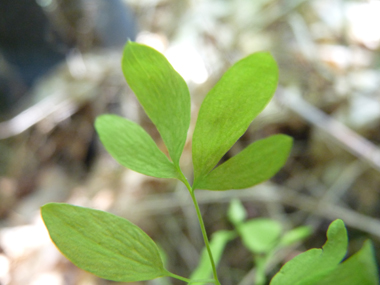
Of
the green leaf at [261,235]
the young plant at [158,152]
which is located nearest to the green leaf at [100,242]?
the young plant at [158,152]

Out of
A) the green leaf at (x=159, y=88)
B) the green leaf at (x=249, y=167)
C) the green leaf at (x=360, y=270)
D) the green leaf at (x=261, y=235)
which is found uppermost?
the green leaf at (x=159, y=88)

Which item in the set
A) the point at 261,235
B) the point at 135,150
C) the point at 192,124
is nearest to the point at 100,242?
the point at 135,150

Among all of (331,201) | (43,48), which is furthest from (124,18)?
(331,201)

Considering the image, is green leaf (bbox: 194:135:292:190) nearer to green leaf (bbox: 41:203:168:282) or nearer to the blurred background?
green leaf (bbox: 41:203:168:282)

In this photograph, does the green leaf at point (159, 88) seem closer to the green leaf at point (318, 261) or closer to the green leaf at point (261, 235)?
the green leaf at point (318, 261)

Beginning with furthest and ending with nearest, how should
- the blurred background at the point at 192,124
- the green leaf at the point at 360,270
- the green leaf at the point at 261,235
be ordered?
the blurred background at the point at 192,124 < the green leaf at the point at 261,235 < the green leaf at the point at 360,270

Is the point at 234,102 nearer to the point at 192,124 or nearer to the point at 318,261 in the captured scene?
the point at 318,261

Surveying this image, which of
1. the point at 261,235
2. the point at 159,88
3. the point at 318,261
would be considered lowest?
the point at 261,235
